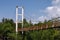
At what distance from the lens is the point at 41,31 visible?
28281 mm

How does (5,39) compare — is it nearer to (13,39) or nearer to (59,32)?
(13,39)

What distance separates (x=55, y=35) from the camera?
86.0 ft

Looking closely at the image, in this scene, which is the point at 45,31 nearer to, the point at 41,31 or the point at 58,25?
the point at 41,31

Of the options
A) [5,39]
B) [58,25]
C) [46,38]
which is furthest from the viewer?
[5,39]

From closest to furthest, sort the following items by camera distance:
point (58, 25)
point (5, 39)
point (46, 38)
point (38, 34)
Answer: point (58, 25) < point (46, 38) < point (38, 34) < point (5, 39)

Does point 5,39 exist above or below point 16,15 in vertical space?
below

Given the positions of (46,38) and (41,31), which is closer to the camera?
(46,38)

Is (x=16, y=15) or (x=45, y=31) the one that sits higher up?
(x=16, y=15)

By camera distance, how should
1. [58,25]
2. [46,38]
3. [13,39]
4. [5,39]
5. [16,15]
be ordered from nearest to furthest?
1. [58,25]
2. [46,38]
3. [13,39]
4. [5,39]
5. [16,15]

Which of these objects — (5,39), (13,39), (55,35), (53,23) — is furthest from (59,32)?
(5,39)

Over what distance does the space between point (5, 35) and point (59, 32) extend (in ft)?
47.3

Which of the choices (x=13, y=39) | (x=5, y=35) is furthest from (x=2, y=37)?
(x=13, y=39)

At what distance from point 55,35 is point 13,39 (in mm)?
10570

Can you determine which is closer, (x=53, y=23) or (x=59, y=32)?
(x=53, y=23)
